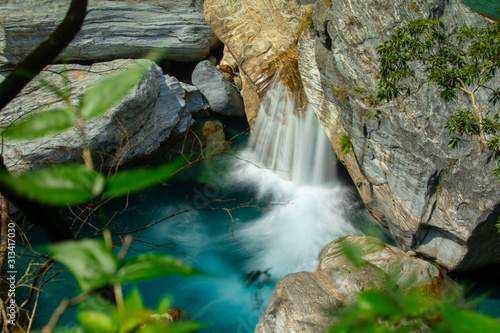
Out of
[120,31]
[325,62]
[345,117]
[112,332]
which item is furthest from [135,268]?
[120,31]

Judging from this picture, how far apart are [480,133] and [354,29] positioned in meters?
2.07

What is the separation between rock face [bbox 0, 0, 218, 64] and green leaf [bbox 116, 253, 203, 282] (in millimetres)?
6881

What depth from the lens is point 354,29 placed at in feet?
15.6

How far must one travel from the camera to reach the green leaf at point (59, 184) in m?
0.27

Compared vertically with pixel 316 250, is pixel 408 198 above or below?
above

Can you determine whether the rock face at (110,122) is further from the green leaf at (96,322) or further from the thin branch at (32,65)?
the green leaf at (96,322)

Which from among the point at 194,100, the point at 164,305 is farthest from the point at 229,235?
the point at 164,305

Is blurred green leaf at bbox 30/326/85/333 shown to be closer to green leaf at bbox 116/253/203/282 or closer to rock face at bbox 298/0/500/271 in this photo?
green leaf at bbox 116/253/203/282

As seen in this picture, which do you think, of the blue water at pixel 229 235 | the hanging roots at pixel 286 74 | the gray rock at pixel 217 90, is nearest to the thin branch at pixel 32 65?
the blue water at pixel 229 235

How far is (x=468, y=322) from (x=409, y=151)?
4418 mm

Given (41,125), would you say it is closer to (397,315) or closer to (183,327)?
(183,327)

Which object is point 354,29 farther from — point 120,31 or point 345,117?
point 120,31

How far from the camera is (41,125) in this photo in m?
0.32

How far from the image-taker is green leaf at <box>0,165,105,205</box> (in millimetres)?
266
